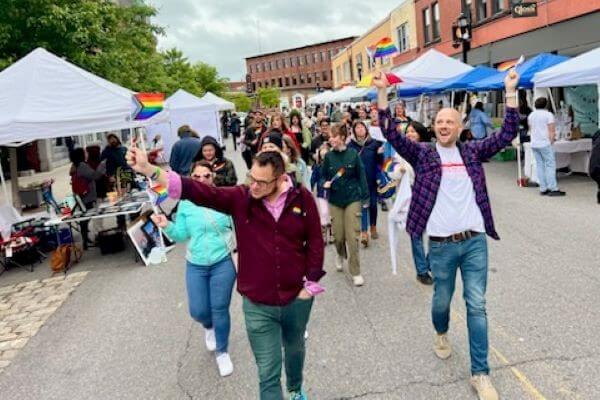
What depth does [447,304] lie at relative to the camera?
3688 millimetres

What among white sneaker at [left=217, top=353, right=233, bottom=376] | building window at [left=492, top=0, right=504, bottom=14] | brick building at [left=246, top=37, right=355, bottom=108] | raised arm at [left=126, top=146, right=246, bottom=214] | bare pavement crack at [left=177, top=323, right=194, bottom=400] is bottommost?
bare pavement crack at [left=177, top=323, right=194, bottom=400]

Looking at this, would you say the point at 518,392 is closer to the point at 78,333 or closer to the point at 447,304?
the point at 447,304

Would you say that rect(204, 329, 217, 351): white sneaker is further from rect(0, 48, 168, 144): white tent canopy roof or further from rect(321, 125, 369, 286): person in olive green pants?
rect(0, 48, 168, 144): white tent canopy roof

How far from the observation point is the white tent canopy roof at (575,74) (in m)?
9.35

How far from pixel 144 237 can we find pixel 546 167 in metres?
7.39

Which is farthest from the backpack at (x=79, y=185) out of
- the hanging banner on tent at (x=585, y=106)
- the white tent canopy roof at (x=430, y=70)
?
the hanging banner on tent at (x=585, y=106)

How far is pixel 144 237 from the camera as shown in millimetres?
7883

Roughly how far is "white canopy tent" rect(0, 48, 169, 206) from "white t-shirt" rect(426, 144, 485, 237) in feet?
16.0

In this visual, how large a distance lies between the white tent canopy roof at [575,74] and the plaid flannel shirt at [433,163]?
7082 mm

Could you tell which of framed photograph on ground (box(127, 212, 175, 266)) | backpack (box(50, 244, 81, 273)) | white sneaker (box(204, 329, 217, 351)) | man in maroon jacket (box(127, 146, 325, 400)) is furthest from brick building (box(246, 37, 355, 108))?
man in maroon jacket (box(127, 146, 325, 400))

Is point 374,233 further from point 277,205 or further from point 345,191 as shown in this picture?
point 277,205

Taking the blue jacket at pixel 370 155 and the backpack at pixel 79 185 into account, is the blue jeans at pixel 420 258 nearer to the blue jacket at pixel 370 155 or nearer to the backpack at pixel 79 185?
the blue jacket at pixel 370 155

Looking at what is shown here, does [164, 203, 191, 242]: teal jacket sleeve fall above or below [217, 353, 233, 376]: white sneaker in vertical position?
above

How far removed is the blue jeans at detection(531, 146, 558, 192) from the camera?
9688 millimetres
